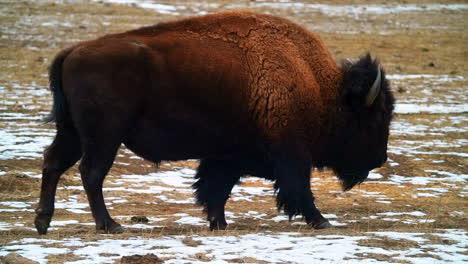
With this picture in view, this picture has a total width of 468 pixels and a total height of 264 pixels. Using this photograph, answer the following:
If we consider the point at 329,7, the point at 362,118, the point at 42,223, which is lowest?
the point at 42,223

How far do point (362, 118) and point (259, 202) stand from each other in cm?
191

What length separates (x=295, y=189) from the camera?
665 cm

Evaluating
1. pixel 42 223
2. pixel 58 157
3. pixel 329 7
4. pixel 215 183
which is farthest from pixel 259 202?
pixel 329 7

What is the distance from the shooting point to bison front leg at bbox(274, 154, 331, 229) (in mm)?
6645

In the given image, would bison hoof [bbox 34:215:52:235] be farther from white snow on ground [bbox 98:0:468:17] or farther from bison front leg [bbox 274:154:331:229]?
white snow on ground [bbox 98:0:468:17]

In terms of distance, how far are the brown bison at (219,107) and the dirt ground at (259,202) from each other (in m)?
0.48

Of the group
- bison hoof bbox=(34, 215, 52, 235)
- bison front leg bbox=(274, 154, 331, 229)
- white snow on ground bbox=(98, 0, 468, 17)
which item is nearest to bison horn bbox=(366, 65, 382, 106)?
bison front leg bbox=(274, 154, 331, 229)

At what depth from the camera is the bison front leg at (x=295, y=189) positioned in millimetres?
6645

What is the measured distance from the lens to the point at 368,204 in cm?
840

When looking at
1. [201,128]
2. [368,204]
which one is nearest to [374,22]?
[368,204]

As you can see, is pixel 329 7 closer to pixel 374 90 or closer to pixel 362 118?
pixel 362 118

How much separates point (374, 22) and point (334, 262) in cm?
2902

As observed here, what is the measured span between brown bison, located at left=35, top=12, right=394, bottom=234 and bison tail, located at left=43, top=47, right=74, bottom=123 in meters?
0.01

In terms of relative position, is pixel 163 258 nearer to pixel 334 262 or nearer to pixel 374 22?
pixel 334 262
